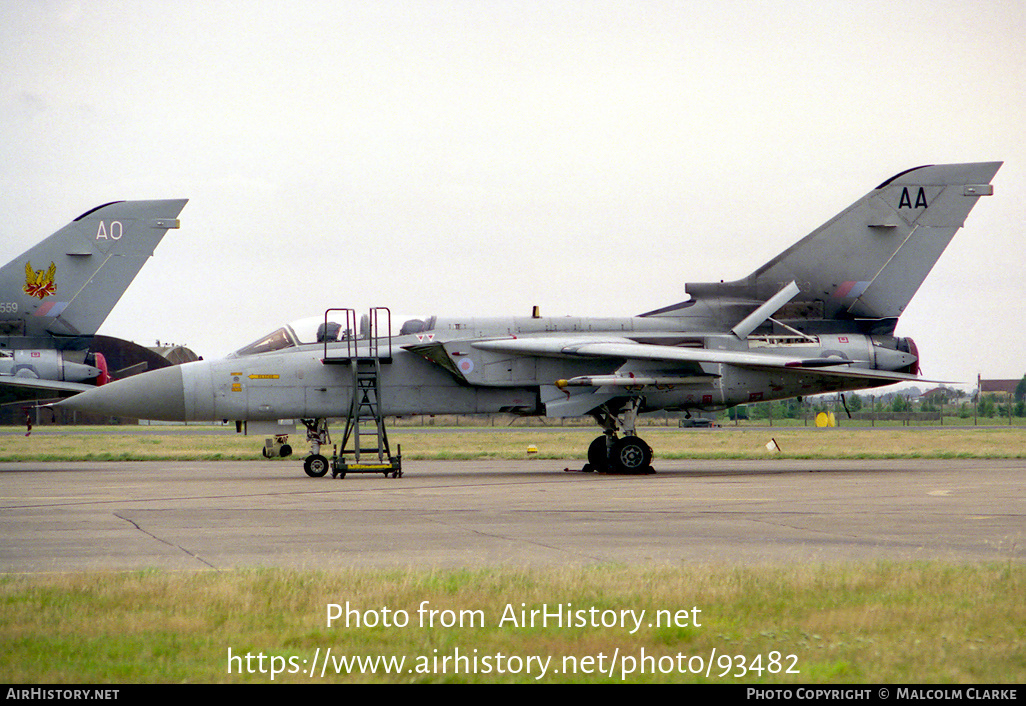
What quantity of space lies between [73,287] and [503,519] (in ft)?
45.1

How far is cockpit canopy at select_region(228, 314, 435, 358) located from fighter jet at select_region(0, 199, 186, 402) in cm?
409

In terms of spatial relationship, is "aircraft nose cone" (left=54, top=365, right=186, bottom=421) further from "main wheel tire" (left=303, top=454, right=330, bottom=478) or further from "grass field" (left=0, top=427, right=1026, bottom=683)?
"grass field" (left=0, top=427, right=1026, bottom=683)

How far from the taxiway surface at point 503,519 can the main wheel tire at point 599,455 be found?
139 centimetres

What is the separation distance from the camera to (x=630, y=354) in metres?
17.6

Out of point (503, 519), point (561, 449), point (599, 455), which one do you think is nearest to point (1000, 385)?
point (561, 449)

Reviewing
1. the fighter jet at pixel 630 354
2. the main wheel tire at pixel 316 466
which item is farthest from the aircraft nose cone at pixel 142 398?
the main wheel tire at pixel 316 466

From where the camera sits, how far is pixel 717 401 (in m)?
19.0

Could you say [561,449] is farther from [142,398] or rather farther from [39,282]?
[39,282]

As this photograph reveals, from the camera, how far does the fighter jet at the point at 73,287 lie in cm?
2022
